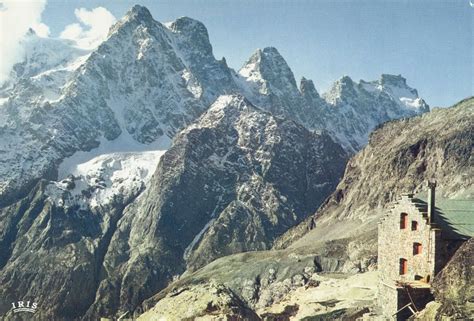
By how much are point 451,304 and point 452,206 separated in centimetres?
1622

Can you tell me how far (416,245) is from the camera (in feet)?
170

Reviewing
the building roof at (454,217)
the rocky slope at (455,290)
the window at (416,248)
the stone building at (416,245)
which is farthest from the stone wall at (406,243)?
the rocky slope at (455,290)

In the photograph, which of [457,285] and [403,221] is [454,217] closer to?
[403,221]

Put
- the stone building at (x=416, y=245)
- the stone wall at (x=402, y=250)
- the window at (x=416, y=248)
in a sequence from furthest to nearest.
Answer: the window at (x=416, y=248) → the stone wall at (x=402, y=250) → the stone building at (x=416, y=245)

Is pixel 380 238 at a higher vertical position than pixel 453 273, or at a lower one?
higher

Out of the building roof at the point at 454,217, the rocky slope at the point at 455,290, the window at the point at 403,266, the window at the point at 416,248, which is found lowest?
the rocky slope at the point at 455,290

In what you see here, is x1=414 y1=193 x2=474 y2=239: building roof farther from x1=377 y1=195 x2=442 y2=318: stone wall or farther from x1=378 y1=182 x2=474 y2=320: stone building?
x1=377 y1=195 x2=442 y2=318: stone wall

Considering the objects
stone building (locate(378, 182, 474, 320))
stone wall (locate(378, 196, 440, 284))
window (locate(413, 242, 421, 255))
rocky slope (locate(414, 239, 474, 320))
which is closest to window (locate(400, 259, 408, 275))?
stone building (locate(378, 182, 474, 320))

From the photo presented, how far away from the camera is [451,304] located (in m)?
39.6

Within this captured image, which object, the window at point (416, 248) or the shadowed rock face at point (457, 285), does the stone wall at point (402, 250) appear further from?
the shadowed rock face at point (457, 285)

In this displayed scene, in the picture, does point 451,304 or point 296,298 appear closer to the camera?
point 451,304

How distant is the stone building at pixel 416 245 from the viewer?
4916 centimetres

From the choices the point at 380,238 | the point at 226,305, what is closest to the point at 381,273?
the point at 380,238

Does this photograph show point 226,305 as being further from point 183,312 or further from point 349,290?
point 349,290
